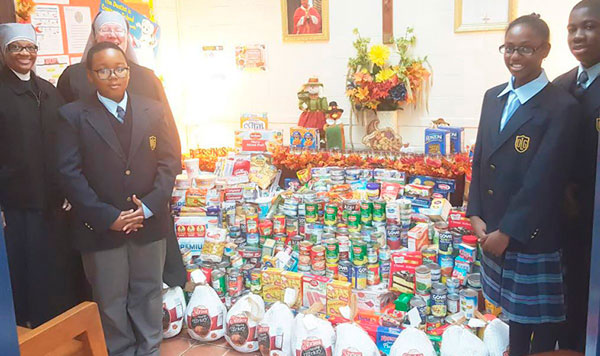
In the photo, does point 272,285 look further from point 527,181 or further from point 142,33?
point 142,33

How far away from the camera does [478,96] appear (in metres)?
4.66

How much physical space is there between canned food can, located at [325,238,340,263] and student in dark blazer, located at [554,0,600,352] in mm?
1381

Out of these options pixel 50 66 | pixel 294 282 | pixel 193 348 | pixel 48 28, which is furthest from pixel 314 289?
pixel 48 28

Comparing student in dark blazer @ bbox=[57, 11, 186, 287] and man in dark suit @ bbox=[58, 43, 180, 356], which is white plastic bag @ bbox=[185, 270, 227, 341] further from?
student in dark blazer @ bbox=[57, 11, 186, 287]

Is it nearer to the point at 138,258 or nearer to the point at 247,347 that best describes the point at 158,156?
the point at 138,258

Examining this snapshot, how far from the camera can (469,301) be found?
2.75m

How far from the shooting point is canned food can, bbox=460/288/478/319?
2.74 metres

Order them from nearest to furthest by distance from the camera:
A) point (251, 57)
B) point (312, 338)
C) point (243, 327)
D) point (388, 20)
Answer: point (312, 338), point (243, 327), point (388, 20), point (251, 57)

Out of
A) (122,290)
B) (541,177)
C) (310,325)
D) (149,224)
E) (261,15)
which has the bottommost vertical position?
(310,325)

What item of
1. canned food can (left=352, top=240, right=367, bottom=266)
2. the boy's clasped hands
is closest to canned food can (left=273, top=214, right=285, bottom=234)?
canned food can (left=352, top=240, right=367, bottom=266)

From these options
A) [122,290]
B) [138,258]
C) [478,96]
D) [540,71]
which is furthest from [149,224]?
[478,96]

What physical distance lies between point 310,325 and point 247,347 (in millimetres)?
466

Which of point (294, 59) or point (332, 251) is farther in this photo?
point (294, 59)

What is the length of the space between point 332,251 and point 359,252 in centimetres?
17
